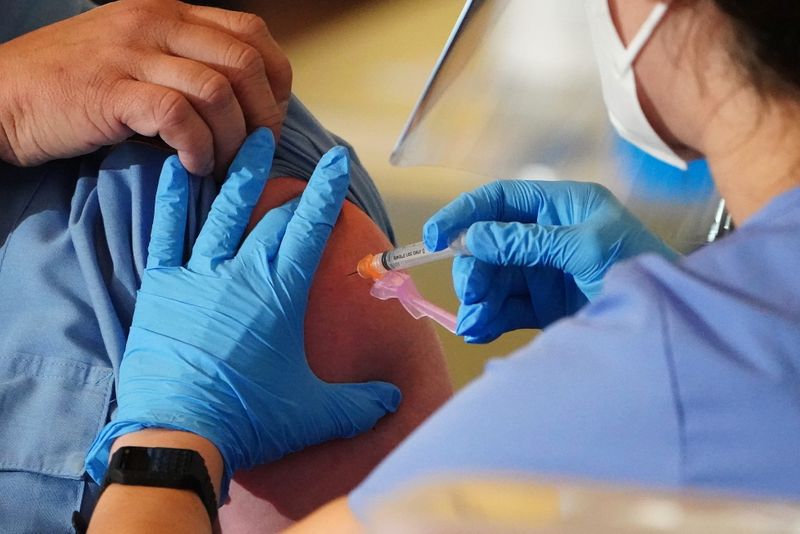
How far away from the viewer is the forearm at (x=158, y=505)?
0.78 meters

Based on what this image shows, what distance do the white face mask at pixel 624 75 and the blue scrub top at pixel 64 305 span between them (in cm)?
47

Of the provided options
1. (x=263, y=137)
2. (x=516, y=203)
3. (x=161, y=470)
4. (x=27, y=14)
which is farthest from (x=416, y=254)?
(x=27, y=14)

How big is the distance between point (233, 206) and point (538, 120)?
0.39 metres

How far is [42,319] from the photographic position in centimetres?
92

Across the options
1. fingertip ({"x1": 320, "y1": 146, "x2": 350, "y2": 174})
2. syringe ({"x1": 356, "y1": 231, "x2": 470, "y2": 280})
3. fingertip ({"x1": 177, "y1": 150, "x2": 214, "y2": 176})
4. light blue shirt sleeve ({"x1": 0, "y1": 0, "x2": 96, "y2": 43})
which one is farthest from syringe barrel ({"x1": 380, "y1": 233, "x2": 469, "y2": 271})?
light blue shirt sleeve ({"x1": 0, "y1": 0, "x2": 96, "y2": 43})

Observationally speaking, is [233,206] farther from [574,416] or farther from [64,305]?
[574,416]

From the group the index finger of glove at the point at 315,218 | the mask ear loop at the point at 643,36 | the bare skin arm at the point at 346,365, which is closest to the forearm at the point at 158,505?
the bare skin arm at the point at 346,365

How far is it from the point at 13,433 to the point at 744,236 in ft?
2.54

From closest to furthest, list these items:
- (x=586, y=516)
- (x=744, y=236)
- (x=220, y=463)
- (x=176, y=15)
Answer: (x=586, y=516)
(x=744, y=236)
(x=220, y=463)
(x=176, y=15)

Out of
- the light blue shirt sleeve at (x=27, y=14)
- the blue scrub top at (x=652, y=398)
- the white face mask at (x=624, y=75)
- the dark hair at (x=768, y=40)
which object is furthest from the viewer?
the light blue shirt sleeve at (x=27, y=14)

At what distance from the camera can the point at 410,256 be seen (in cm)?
92

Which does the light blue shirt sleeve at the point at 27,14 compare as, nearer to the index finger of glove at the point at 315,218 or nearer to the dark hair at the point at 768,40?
the index finger of glove at the point at 315,218

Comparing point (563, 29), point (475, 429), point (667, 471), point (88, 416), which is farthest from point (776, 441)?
point (88, 416)

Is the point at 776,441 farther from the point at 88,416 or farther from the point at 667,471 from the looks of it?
the point at 88,416
